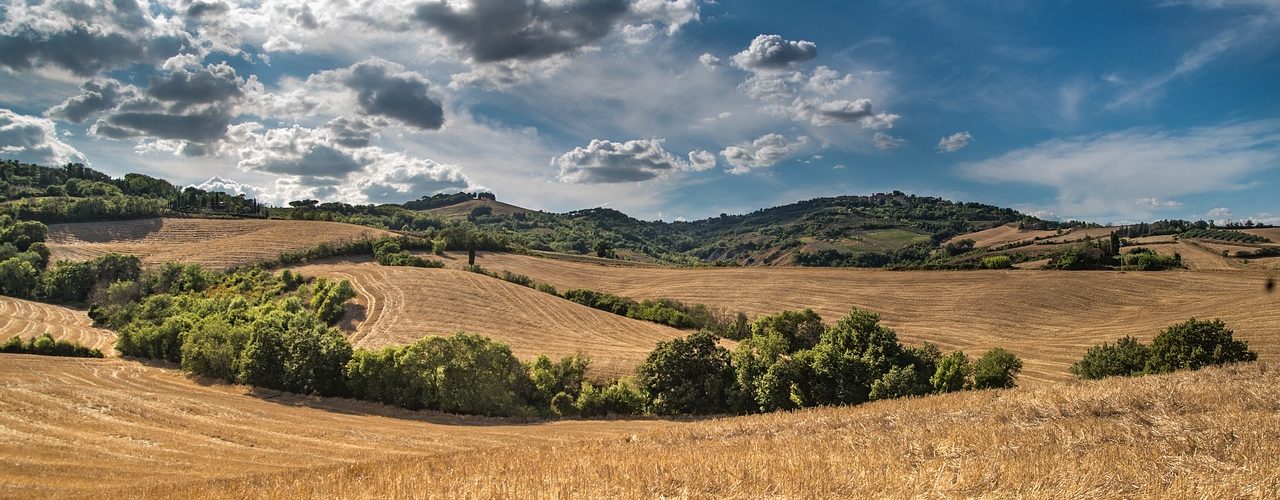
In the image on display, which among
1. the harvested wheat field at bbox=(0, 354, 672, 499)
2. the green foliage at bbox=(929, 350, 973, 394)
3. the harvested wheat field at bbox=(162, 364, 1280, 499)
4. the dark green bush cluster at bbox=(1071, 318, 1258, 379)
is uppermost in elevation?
the harvested wheat field at bbox=(162, 364, 1280, 499)

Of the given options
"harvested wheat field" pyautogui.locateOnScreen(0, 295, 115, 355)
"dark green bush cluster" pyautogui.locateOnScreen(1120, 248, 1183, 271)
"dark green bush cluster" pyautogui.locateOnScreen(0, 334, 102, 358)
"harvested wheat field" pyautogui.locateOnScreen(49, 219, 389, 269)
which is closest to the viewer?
"dark green bush cluster" pyautogui.locateOnScreen(0, 334, 102, 358)

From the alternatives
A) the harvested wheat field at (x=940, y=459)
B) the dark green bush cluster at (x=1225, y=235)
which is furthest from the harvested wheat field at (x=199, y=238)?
the dark green bush cluster at (x=1225, y=235)

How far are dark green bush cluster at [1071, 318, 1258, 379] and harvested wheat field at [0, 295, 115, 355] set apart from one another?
328ft

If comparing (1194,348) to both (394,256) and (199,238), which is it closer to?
(394,256)

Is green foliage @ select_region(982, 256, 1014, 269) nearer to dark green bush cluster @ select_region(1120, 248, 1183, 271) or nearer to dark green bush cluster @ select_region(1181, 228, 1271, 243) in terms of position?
dark green bush cluster @ select_region(1120, 248, 1183, 271)

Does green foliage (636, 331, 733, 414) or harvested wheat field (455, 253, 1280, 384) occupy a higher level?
harvested wheat field (455, 253, 1280, 384)

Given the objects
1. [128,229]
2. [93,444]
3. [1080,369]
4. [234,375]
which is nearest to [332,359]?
[234,375]

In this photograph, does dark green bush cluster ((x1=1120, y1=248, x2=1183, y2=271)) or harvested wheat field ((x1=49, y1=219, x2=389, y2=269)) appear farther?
harvested wheat field ((x1=49, y1=219, x2=389, y2=269))

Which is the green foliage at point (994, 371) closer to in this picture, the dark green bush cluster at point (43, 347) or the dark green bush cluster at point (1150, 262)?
the dark green bush cluster at point (1150, 262)

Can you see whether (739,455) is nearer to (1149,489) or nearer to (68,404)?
(1149,489)

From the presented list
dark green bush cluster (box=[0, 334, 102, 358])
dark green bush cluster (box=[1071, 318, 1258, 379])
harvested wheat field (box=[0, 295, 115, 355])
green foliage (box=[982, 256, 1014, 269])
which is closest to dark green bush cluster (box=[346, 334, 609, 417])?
dark green bush cluster (box=[1071, 318, 1258, 379])

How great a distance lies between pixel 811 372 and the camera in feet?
155

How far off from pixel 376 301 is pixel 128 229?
88.0 meters

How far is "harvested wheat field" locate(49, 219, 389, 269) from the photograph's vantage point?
117m
